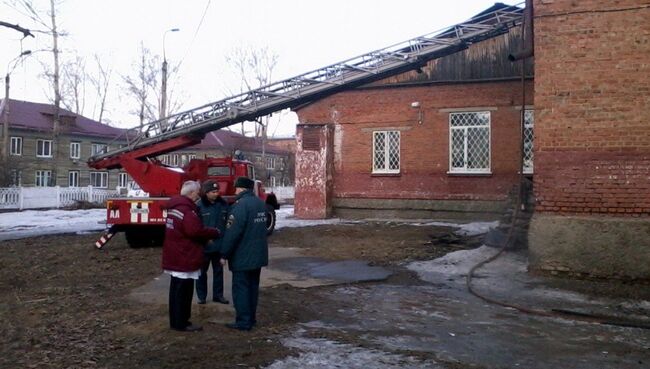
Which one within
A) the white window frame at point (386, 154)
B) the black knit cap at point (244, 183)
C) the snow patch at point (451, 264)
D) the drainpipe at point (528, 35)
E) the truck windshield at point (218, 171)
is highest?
the drainpipe at point (528, 35)

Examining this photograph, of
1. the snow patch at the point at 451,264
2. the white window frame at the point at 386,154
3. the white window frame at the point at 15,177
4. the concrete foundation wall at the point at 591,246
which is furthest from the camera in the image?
the white window frame at the point at 15,177

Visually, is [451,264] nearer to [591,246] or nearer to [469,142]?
[591,246]

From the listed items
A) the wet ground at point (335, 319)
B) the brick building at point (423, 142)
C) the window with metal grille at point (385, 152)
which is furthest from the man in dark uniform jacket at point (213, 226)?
the window with metal grille at point (385, 152)

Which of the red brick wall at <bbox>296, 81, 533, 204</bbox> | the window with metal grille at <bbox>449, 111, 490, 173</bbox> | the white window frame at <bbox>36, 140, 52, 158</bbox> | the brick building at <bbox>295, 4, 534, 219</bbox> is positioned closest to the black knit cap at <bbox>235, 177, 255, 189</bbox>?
the brick building at <bbox>295, 4, 534, 219</bbox>

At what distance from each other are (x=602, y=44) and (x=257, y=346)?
24.2ft

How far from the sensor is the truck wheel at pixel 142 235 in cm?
1411

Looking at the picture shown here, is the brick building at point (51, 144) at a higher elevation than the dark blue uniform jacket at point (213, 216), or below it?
higher

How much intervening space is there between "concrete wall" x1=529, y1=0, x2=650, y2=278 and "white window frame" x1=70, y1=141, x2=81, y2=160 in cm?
4928

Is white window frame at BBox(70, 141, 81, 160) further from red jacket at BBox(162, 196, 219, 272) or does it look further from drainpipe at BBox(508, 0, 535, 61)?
red jacket at BBox(162, 196, 219, 272)

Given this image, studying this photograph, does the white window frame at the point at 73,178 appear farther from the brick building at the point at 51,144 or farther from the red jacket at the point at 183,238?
the red jacket at the point at 183,238

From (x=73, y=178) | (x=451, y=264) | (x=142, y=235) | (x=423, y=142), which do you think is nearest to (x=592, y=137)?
(x=451, y=264)

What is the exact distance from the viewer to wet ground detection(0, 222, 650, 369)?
17.8 feet

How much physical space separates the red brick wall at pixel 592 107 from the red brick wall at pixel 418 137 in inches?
382

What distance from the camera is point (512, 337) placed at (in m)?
6.29
